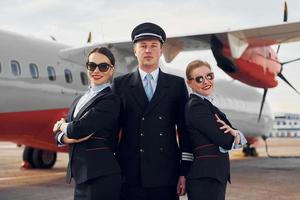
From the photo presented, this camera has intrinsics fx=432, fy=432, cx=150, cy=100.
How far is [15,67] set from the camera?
10039mm

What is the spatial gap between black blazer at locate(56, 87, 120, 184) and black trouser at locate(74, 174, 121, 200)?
0.15 feet

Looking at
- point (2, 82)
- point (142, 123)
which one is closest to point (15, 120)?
point (2, 82)

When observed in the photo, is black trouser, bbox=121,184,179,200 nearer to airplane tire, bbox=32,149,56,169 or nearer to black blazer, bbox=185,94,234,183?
black blazer, bbox=185,94,234,183

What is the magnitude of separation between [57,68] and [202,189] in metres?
8.36

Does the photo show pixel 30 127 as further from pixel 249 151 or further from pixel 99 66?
pixel 249 151

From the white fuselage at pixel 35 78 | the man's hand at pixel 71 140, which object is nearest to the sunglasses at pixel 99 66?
the man's hand at pixel 71 140

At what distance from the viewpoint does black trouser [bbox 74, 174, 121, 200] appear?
3453mm

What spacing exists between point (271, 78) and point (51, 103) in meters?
7.53

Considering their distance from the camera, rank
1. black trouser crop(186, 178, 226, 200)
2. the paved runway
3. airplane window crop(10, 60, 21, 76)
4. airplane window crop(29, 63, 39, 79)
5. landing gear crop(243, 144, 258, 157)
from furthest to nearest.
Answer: landing gear crop(243, 144, 258, 157), airplane window crop(29, 63, 39, 79), airplane window crop(10, 60, 21, 76), the paved runway, black trouser crop(186, 178, 226, 200)

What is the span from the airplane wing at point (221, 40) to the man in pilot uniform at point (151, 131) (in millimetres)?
7905

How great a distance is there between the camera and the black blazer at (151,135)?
3.69 meters

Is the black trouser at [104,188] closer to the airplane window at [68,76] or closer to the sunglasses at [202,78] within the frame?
the sunglasses at [202,78]

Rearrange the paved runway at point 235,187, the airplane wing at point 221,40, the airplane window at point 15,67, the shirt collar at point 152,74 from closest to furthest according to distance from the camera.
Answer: the shirt collar at point 152,74
the paved runway at point 235,187
the airplane window at point 15,67
the airplane wing at point 221,40

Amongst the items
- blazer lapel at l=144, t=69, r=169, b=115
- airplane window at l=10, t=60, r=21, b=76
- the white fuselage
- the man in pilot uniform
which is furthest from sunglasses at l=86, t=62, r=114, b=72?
airplane window at l=10, t=60, r=21, b=76
